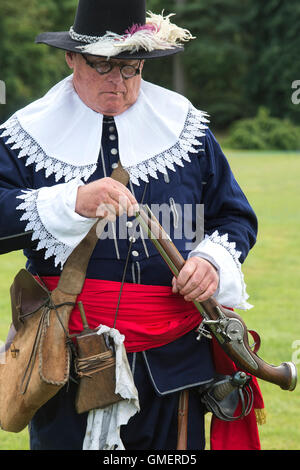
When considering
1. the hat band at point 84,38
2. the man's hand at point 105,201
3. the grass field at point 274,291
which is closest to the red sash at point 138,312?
the man's hand at point 105,201

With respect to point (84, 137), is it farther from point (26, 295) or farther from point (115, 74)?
point (26, 295)

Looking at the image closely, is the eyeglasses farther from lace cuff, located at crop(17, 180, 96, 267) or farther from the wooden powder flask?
the wooden powder flask

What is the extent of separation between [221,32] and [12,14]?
498 inches

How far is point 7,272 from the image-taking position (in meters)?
8.70

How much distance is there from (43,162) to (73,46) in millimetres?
454

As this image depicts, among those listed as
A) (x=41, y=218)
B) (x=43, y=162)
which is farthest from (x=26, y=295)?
(x=43, y=162)

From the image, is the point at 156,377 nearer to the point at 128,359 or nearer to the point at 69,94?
the point at 128,359

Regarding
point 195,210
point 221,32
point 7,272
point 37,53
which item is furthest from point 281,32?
point 195,210

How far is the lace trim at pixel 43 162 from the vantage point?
269 cm

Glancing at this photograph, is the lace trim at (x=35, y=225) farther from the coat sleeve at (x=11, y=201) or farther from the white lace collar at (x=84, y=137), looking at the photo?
the white lace collar at (x=84, y=137)

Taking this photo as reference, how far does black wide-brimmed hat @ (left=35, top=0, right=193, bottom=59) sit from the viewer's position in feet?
8.50

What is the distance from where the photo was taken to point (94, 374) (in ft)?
8.38

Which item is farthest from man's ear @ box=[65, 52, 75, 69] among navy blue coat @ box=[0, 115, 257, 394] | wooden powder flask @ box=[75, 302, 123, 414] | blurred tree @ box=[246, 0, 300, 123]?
blurred tree @ box=[246, 0, 300, 123]

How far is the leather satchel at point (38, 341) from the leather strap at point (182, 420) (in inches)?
22.0
